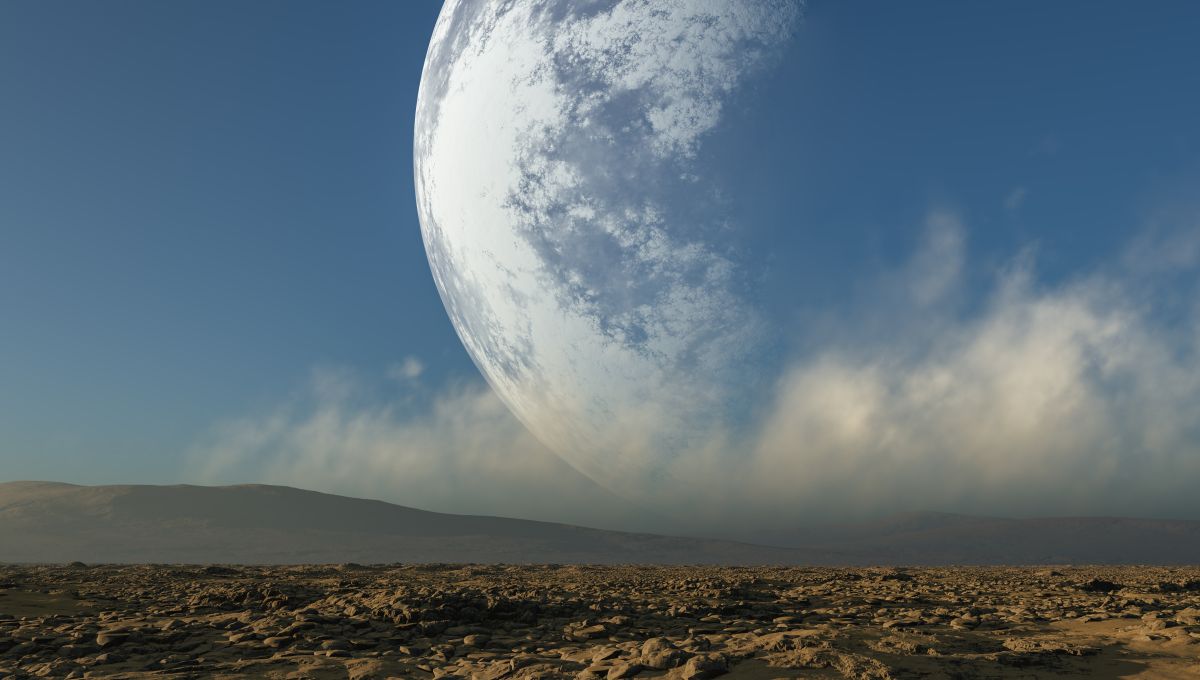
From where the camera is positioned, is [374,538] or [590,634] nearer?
[590,634]

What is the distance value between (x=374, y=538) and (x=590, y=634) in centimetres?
8016

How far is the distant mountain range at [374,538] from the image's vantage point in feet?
224

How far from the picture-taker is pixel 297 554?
67688 mm

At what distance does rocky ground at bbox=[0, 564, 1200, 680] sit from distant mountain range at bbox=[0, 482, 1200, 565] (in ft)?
181

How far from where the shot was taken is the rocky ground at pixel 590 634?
22.4 feet

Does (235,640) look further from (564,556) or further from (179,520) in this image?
(179,520)

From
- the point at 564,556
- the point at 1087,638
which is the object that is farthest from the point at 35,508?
the point at 1087,638

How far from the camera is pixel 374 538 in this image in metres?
81.6

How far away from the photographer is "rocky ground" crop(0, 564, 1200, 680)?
6836 mm

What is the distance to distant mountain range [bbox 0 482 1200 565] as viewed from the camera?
68.4m

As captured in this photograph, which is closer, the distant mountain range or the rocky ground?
the rocky ground

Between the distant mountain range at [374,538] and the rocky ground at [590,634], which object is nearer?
the rocky ground at [590,634]

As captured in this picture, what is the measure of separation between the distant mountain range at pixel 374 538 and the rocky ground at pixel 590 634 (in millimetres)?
55055

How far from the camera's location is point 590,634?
29.7 ft
